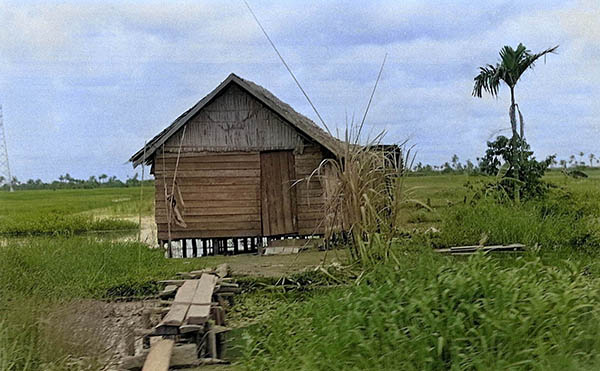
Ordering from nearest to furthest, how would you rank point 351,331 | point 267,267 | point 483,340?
point 483,340
point 351,331
point 267,267

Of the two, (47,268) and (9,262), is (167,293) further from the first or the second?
(9,262)

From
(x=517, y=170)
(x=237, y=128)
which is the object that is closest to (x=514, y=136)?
(x=517, y=170)

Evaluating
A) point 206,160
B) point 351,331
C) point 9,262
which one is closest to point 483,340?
point 351,331

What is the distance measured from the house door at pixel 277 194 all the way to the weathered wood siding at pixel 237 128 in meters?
0.25

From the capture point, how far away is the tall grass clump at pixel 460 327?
3.66 m

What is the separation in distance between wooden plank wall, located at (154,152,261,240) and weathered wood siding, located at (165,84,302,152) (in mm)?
249

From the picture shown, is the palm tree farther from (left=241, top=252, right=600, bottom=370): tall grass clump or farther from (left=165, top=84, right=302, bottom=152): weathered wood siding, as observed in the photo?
(left=241, top=252, right=600, bottom=370): tall grass clump

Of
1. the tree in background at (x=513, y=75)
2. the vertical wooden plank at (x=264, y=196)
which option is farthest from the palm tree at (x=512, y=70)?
the vertical wooden plank at (x=264, y=196)

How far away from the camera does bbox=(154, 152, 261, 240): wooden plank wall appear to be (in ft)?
41.8

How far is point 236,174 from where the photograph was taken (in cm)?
1277

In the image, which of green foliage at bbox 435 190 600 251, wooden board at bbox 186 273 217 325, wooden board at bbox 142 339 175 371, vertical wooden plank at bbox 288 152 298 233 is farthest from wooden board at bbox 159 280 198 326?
vertical wooden plank at bbox 288 152 298 233

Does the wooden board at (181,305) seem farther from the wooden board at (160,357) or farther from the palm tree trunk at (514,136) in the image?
the palm tree trunk at (514,136)

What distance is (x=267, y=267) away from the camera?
10242 millimetres

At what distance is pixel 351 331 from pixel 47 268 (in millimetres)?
5714
